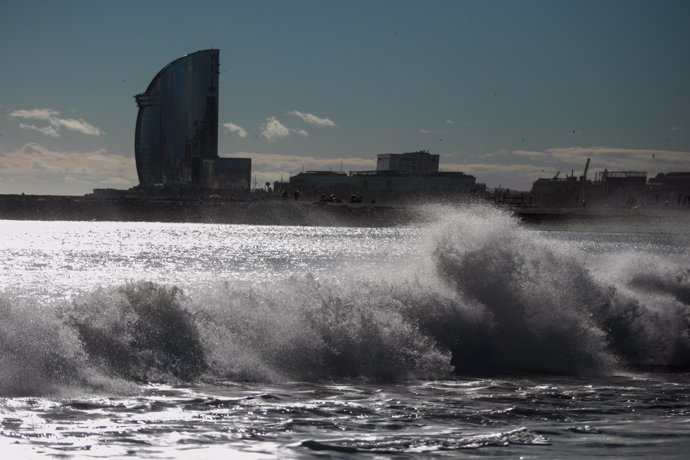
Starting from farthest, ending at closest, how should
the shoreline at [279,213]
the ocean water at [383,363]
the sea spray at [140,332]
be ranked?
the shoreline at [279,213]
the sea spray at [140,332]
the ocean water at [383,363]

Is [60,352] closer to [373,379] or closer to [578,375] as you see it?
[373,379]

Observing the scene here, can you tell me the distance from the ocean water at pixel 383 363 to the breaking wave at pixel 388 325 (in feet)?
0.13

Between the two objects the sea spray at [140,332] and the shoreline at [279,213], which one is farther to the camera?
the shoreline at [279,213]

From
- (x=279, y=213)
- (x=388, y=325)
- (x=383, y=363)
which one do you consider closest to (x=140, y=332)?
(x=383, y=363)

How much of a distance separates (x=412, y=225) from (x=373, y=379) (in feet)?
403

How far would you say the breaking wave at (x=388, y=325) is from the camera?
14.1 meters

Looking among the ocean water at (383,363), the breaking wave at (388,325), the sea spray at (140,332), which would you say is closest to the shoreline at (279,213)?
the breaking wave at (388,325)

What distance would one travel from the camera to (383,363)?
15.3 meters

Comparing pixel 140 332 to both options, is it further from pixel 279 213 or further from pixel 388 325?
pixel 279 213

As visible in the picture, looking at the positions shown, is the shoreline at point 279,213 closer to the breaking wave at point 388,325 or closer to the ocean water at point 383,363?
the breaking wave at point 388,325

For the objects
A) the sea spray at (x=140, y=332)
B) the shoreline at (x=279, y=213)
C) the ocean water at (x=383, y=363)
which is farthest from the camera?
the shoreline at (x=279, y=213)

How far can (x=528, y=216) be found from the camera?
423 ft

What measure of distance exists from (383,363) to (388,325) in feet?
5.08

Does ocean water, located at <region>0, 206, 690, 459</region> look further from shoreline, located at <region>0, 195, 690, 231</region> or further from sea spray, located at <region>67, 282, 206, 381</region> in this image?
shoreline, located at <region>0, 195, 690, 231</region>
